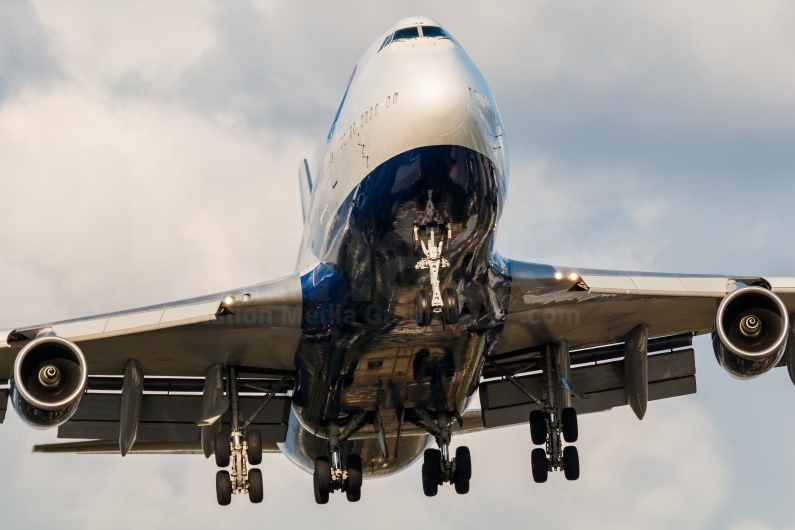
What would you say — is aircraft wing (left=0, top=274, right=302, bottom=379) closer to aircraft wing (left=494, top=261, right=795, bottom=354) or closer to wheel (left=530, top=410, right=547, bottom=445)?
aircraft wing (left=494, top=261, right=795, bottom=354)

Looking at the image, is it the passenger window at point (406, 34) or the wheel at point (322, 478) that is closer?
the passenger window at point (406, 34)

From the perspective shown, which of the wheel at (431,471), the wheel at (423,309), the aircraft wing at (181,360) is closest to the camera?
the wheel at (423,309)

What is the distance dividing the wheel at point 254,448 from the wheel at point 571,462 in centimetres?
623

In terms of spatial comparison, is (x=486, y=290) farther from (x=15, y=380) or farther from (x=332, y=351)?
(x=15, y=380)

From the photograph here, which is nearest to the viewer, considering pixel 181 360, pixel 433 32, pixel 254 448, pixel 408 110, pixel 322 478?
pixel 408 110

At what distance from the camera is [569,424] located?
87.4ft

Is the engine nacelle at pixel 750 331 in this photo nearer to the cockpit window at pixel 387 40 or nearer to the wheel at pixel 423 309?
the wheel at pixel 423 309

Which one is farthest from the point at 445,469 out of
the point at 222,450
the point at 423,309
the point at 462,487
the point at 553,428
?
the point at 423,309

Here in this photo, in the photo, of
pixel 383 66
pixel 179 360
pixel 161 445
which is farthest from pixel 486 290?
pixel 161 445

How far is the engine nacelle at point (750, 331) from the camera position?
23.1 m

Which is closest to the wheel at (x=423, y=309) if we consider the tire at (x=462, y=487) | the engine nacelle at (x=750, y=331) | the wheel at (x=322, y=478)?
the engine nacelle at (x=750, y=331)

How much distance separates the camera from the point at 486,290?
74.3ft

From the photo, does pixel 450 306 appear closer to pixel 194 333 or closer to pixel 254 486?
pixel 194 333

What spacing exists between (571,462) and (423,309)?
739cm
